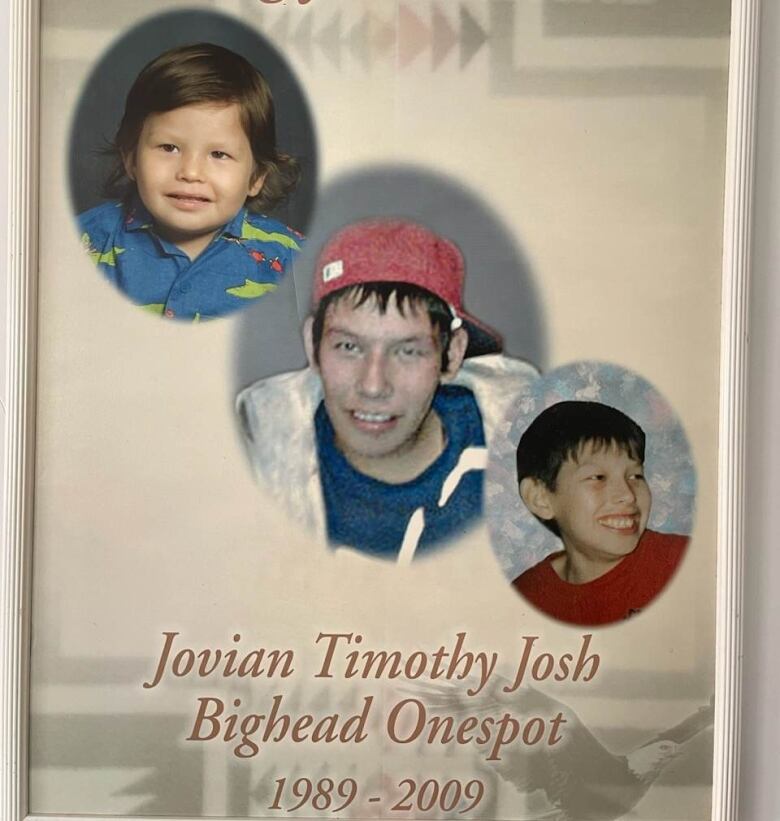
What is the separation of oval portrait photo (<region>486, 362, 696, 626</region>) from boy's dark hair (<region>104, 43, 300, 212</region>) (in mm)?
484

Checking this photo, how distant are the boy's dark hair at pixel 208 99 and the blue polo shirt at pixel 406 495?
0.35 metres

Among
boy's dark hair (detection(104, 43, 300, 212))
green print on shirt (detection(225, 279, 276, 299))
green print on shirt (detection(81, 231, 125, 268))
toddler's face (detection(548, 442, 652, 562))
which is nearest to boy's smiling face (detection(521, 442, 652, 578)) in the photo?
toddler's face (detection(548, 442, 652, 562))

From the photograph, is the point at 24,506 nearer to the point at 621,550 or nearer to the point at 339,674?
the point at 339,674

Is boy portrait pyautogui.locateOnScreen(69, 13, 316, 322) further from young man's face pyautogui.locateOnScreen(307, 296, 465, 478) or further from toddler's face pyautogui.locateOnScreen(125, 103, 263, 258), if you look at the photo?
young man's face pyautogui.locateOnScreen(307, 296, 465, 478)

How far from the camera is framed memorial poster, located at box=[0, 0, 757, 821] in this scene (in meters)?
1.38

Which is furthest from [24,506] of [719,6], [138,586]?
[719,6]

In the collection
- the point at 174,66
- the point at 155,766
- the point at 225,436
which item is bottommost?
the point at 155,766

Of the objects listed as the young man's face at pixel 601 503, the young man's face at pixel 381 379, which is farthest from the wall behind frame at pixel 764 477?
the young man's face at pixel 381 379

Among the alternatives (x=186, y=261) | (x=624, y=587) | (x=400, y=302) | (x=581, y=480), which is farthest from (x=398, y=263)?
(x=624, y=587)

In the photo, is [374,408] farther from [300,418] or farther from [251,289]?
[251,289]

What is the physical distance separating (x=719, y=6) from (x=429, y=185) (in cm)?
47

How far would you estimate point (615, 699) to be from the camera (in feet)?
4.54

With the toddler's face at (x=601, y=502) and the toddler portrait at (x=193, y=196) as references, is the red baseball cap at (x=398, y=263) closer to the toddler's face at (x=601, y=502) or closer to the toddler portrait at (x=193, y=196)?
the toddler portrait at (x=193, y=196)

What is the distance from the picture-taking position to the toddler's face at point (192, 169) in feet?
4.53
